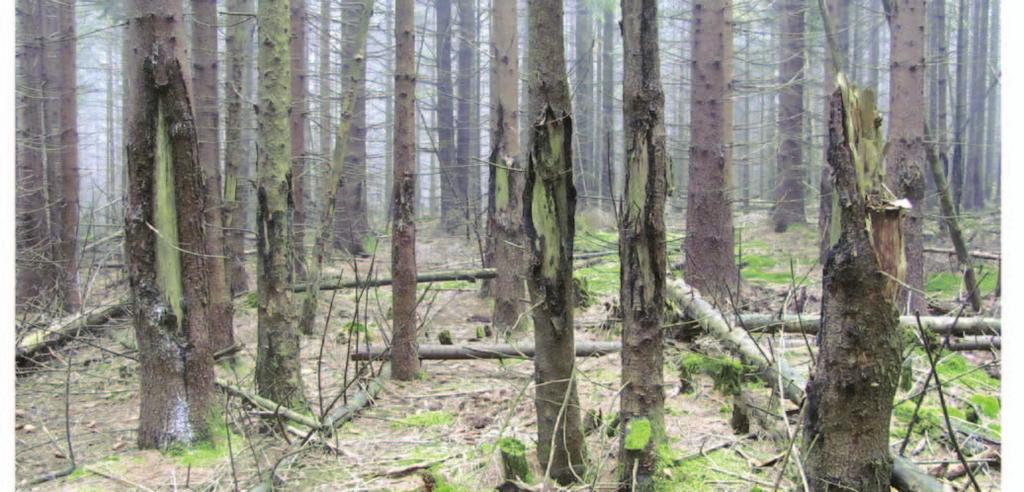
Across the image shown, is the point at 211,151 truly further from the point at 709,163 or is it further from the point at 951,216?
the point at 951,216

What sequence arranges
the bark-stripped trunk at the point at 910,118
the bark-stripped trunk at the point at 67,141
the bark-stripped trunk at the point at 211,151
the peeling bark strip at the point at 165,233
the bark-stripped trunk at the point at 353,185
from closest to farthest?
the peeling bark strip at the point at 165,233 → the bark-stripped trunk at the point at 211,151 → the bark-stripped trunk at the point at 910,118 → the bark-stripped trunk at the point at 67,141 → the bark-stripped trunk at the point at 353,185

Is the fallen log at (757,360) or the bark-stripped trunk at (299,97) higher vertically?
the bark-stripped trunk at (299,97)

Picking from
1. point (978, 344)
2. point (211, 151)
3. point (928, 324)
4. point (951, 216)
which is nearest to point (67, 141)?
point (211, 151)

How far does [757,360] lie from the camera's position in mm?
5156

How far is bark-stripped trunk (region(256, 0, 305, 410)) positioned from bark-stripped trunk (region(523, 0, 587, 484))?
2548mm

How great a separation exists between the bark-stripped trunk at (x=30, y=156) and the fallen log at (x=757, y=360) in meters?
8.34

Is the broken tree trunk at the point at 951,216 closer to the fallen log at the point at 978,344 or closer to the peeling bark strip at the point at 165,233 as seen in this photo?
the fallen log at the point at 978,344

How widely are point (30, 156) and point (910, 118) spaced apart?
1270 centimetres

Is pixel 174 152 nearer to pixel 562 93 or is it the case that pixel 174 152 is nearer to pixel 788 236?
pixel 562 93

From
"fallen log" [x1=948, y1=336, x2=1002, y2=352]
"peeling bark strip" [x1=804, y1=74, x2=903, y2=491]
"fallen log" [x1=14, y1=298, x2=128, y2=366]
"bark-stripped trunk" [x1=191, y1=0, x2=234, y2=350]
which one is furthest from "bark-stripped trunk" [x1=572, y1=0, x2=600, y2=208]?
"peeling bark strip" [x1=804, y1=74, x2=903, y2=491]

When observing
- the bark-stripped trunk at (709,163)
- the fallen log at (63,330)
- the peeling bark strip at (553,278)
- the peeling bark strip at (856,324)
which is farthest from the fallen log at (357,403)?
the bark-stripped trunk at (709,163)

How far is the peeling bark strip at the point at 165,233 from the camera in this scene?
448cm

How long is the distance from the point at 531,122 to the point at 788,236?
14410 millimetres

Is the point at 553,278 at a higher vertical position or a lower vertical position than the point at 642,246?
lower
